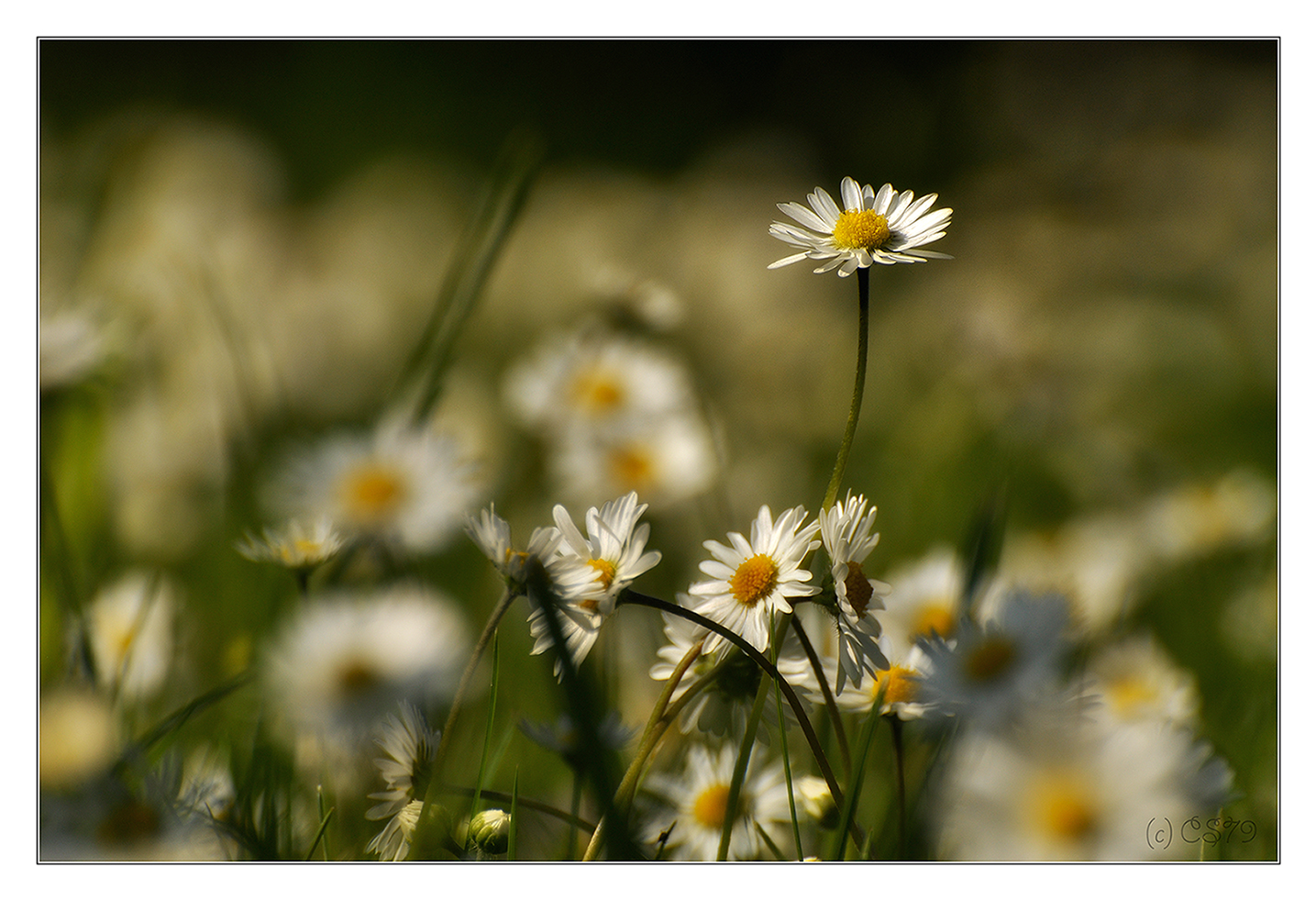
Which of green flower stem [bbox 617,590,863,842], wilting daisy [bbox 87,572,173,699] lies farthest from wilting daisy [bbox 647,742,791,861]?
wilting daisy [bbox 87,572,173,699]

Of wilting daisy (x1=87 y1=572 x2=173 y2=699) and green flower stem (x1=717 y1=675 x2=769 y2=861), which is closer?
green flower stem (x1=717 y1=675 x2=769 y2=861)

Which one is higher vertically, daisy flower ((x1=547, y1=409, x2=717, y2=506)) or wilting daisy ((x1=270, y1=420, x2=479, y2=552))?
daisy flower ((x1=547, y1=409, x2=717, y2=506))

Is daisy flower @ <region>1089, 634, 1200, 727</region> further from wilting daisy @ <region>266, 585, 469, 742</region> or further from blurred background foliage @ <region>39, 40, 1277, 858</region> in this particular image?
wilting daisy @ <region>266, 585, 469, 742</region>

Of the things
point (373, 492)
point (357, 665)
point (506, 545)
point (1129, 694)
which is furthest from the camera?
point (1129, 694)

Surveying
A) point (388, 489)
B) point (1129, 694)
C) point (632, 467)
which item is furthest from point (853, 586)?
point (632, 467)

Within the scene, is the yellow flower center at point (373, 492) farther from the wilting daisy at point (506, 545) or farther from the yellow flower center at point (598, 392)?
the yellow flower center at point (598, 392)

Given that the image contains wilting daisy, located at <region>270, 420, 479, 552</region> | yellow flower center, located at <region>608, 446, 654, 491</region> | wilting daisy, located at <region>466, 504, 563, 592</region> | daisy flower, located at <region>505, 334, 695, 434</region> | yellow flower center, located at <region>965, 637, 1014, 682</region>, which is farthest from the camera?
yellow flower center, located at <region>608, 446, 654, 491</region>

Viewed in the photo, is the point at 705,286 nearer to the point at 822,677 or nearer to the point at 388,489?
the point at 388,489

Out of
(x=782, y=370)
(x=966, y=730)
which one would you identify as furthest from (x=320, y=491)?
(x=782, y=370)
